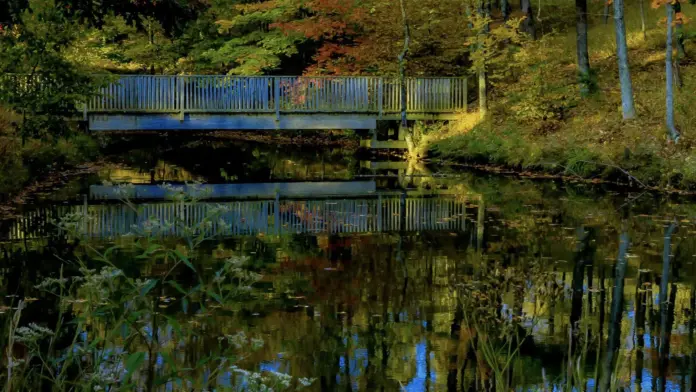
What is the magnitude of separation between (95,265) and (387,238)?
3629mm

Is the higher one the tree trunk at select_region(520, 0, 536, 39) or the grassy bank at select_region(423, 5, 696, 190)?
the tree trunk at select_region(520, 0, 536, 39)

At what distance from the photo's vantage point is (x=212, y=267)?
903cm

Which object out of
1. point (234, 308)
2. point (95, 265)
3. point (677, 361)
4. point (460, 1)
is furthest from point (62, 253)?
point (460, 1)

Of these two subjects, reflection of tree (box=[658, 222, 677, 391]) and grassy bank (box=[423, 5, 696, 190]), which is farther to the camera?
grassy bank (box=[423, 5, 696, 190])

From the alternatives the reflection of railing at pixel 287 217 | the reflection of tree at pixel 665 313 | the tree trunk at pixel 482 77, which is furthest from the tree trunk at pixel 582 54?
the reflection of tree at pixel 665 313

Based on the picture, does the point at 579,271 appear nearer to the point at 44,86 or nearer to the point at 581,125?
the point at 44,86

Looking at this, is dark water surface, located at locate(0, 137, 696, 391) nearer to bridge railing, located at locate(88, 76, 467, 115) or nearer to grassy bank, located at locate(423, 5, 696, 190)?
grassy bank, located at locate(423, 5, 696, 190)

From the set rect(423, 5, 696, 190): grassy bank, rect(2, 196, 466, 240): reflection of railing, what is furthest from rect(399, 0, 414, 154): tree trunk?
rect(2, 196, 466, 240): reflection of railing

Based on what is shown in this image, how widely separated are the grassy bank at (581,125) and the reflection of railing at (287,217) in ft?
13.0

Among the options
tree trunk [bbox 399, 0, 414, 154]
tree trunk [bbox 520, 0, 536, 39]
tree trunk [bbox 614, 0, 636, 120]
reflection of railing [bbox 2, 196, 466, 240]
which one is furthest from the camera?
tree trunk [bbox 520, 0, 536, 39]

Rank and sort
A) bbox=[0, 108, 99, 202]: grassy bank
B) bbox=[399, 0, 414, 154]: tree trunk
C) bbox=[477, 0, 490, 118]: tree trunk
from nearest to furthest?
bbox=[0, 108, 99, 202]: grassy bank, bbox=[477, 0, 490, 118]: tree trunk, bbox=[399, 0, 414, 154]: tree trunk

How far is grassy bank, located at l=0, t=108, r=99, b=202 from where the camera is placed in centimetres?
1467

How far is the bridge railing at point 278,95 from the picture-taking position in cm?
2548

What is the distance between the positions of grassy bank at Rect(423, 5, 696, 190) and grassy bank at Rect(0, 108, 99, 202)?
9661mm
